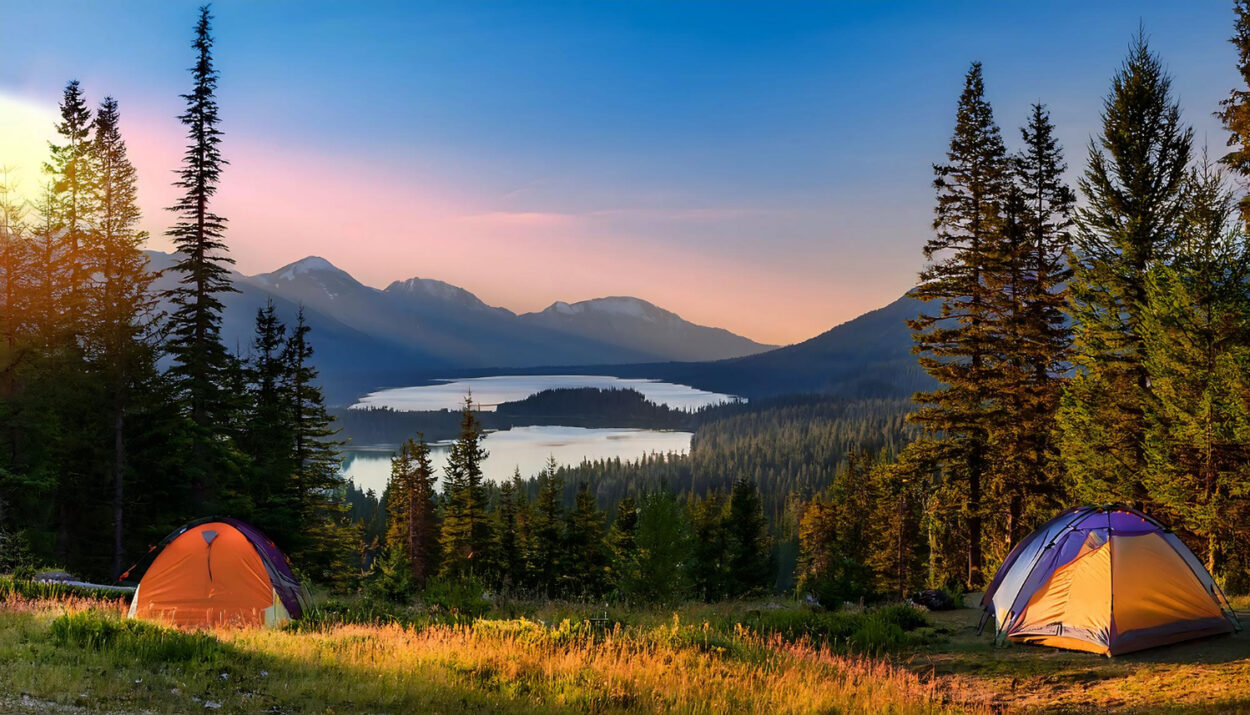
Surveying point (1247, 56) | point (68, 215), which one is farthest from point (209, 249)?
point (1247, 56)

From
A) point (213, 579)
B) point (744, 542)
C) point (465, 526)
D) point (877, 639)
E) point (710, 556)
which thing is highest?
point (213, 579)

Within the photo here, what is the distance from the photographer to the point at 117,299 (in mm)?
30797

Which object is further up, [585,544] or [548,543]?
[548,543]

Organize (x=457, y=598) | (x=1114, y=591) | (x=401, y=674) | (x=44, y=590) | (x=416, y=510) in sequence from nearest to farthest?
(x=401, y=674) < (x=1114, y=591) < (x=44, y=590) < (x=457, y=598) < (x=416, y=510)

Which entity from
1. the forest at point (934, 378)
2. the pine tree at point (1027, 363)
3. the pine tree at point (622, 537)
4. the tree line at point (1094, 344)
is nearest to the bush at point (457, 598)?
the forest at point (934, 378)

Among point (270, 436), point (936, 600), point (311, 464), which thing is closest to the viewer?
point (936, 600)

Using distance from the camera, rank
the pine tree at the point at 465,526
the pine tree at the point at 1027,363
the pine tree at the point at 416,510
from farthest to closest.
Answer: the pine tree at the point at 416,510, the pine tree at the point at 465,526, the pine tree at the point at 1027,363

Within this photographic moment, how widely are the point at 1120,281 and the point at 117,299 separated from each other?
3891 centimetres

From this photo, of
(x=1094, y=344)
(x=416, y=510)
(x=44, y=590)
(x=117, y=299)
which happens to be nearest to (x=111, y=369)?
(x=117, y=299)

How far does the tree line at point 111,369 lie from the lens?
89.1ft

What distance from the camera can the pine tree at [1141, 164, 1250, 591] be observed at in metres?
17.4

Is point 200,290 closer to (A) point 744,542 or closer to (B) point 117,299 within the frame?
(B) point 117,299

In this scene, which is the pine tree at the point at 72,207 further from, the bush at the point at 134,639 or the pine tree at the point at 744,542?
the pine tree at the point at 744,542

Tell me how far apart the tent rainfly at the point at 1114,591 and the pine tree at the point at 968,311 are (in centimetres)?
1074
